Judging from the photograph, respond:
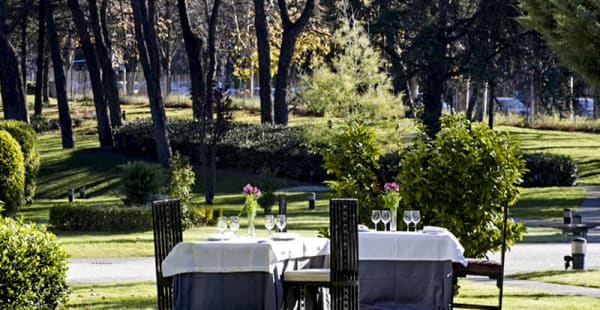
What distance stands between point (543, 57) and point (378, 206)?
3026 centimetres

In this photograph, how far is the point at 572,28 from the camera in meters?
11.2

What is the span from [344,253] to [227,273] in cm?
123

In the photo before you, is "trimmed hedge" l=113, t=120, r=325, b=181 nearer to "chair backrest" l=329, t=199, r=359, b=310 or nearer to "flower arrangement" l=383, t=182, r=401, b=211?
"flower arrangement" l=383, t=182, r=401, b=211

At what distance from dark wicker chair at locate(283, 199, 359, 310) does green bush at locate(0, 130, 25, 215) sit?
16517mm

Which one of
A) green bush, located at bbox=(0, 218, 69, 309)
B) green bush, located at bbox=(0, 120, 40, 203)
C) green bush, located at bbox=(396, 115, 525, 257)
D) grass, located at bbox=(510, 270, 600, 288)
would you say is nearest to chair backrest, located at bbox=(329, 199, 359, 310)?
green bush, located at bbox=(0, 218, 69, 309)

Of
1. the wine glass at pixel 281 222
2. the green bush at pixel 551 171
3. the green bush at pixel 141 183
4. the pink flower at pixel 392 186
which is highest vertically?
the pink flower at pixel 392 186

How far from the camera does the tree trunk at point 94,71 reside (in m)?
43.5

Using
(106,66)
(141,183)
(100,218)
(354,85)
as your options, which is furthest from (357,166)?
(106,66)

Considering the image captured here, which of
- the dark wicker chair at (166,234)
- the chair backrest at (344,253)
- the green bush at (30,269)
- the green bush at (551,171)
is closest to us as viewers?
the chair backrest at (344,253)

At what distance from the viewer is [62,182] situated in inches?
1575

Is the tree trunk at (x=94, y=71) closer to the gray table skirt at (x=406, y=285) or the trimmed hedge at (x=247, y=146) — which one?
the trimmed hedge at (x=247, y=146)

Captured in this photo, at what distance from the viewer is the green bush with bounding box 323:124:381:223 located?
13.4 meters

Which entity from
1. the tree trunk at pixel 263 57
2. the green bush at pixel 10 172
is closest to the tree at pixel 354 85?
the tree trunk at pixel 263 57

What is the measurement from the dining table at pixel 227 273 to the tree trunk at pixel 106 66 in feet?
113
